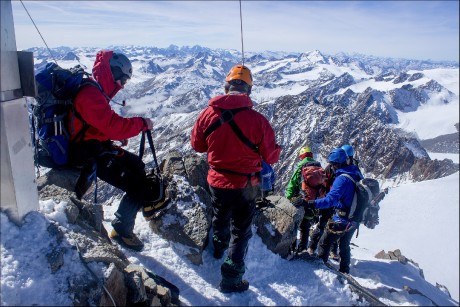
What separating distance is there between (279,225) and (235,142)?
3380 mm

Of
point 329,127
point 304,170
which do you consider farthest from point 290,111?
point 304,170

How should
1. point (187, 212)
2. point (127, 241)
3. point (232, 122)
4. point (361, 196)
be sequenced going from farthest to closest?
point (361, 196), point (187, 212), point (127, 241), point (232, 122)

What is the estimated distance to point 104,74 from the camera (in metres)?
5.76

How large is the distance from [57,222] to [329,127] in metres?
174

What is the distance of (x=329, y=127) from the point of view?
559 ft

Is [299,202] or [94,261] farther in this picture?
[299,202]

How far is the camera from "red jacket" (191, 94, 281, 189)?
219 inches

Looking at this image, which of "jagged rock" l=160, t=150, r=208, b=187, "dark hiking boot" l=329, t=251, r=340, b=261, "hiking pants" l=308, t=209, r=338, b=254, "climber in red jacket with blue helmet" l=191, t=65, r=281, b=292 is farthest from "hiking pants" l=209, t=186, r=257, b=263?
"dark hiking boot" l=329, t=251, r=340, b=261

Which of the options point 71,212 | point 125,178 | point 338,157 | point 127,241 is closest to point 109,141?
point 125,178

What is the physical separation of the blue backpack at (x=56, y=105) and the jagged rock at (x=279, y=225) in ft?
14.9

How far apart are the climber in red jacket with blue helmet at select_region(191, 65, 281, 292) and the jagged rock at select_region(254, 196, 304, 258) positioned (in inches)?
71.6

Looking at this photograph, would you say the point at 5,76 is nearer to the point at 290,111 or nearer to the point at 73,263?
the point at 73,263

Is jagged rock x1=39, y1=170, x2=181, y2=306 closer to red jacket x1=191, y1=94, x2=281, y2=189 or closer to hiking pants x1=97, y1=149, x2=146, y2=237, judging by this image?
hiking pants x1=97, y1=149, x2=146, y2=237

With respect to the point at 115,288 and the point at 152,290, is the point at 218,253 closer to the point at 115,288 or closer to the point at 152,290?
the point at 152,290
